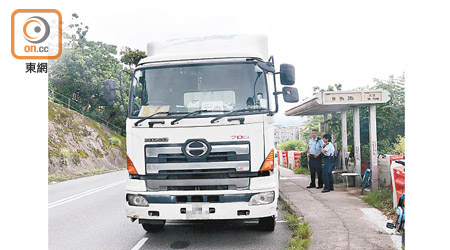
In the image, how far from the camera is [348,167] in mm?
11000

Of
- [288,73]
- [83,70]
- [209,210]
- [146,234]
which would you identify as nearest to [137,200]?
[209,210]

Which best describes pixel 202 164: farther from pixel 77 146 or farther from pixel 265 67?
pixel 77 146

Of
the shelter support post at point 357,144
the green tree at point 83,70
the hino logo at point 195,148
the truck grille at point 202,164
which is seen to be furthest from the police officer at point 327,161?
the green tree at point 83,70

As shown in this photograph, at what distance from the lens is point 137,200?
528cm

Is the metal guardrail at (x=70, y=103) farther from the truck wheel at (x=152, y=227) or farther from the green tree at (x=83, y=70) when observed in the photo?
the truck wheel at (x=152, y=227)

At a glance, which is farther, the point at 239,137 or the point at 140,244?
the point at 140,244

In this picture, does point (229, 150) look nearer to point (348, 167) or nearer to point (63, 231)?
point (63, 231)

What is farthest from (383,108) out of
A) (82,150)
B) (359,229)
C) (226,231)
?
(82,150)

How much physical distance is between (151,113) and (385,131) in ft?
28.9

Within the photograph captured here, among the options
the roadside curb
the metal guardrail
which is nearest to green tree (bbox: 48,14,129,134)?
the metal guardrail

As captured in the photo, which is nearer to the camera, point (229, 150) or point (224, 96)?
point (229, 150)

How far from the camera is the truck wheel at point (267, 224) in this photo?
5926mm

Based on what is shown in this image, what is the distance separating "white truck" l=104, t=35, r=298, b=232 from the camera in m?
5.07

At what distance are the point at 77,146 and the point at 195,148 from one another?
21.6 meters
